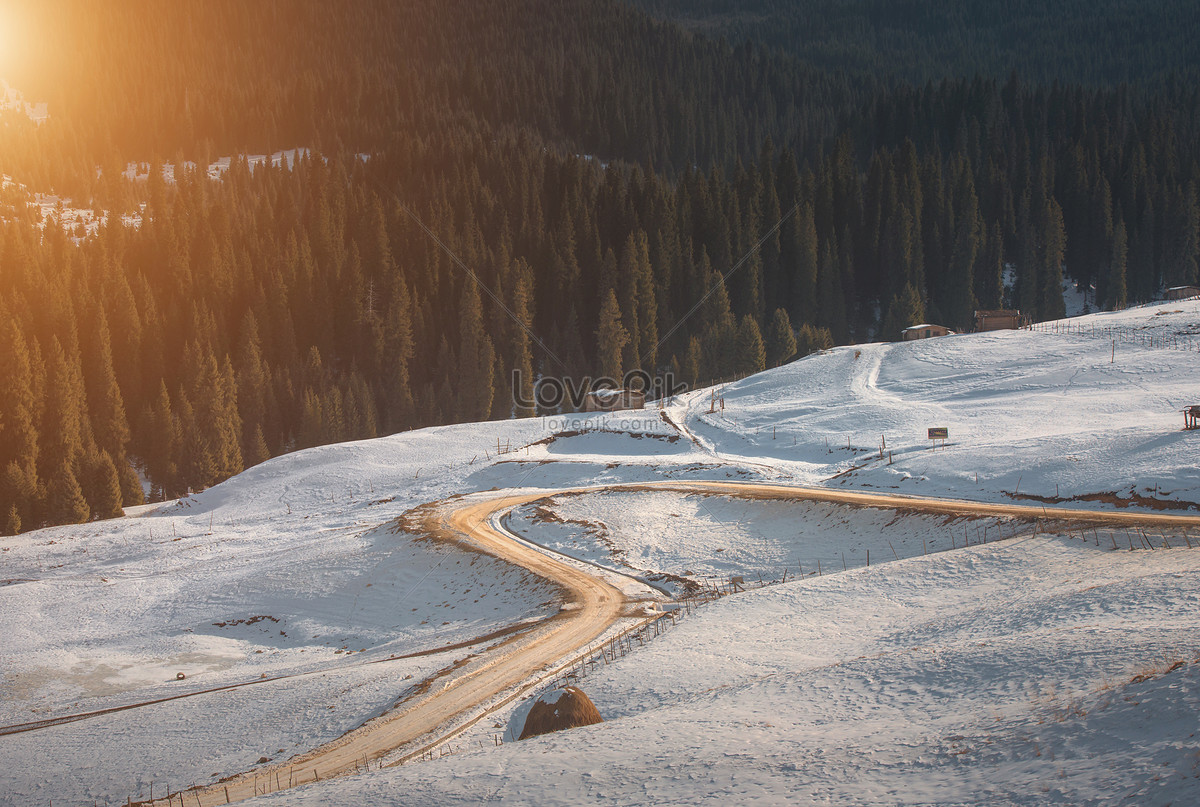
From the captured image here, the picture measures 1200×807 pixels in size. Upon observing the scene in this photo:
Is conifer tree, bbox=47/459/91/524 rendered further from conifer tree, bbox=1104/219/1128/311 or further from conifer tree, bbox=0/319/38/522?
conifer tree, bbox=1104/219/1128/311

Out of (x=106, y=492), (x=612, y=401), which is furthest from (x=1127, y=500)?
(x=106, y=492)

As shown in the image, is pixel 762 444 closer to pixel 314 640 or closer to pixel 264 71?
pixel 314 640

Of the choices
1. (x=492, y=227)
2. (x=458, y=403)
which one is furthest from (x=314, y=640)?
(x=492, y=227)

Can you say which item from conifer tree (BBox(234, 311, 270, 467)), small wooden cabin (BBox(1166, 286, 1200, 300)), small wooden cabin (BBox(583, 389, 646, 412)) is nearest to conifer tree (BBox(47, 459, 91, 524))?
conifer tree (BBox(234, 311, 270, 467))

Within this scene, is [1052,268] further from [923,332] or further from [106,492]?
[106,492]

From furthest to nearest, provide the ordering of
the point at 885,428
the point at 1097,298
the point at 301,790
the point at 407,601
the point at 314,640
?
the point at 1097,298
the point at 885,428
the point at 407,601
the point at 314,640
the point at 301,790

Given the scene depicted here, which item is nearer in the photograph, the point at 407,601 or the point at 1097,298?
the point at 407,601

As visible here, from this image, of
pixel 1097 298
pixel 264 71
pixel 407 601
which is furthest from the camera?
pixel 264 71
